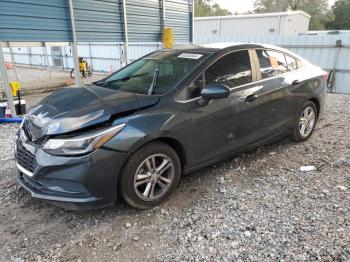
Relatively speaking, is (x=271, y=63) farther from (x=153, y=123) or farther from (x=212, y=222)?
(x=212, y=222)

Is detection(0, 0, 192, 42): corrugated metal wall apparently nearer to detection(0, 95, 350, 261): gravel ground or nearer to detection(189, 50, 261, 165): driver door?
detection(0, 95, 350, 261): gravel ground

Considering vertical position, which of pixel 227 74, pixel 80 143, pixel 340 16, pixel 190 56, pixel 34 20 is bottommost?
pixel 80 143

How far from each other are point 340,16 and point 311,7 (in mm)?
4207

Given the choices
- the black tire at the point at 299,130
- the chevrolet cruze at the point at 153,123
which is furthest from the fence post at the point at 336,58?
the chevrolet cruze at the point at 153,123

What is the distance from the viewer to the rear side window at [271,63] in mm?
3855

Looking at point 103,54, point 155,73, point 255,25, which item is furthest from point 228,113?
point 255,25

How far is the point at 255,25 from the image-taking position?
1967 centimetres

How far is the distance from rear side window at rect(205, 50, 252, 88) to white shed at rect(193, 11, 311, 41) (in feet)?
50.2

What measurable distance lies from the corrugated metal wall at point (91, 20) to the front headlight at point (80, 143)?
437 cm

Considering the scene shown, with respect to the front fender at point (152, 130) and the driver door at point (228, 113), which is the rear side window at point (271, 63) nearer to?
the driver door at point (228, 113)

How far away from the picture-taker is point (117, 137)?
102 inches

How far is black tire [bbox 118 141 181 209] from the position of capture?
2.71 m

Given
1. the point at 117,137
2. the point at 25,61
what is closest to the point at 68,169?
the point at 117,137

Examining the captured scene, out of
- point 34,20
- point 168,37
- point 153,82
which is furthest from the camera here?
point 168,37
